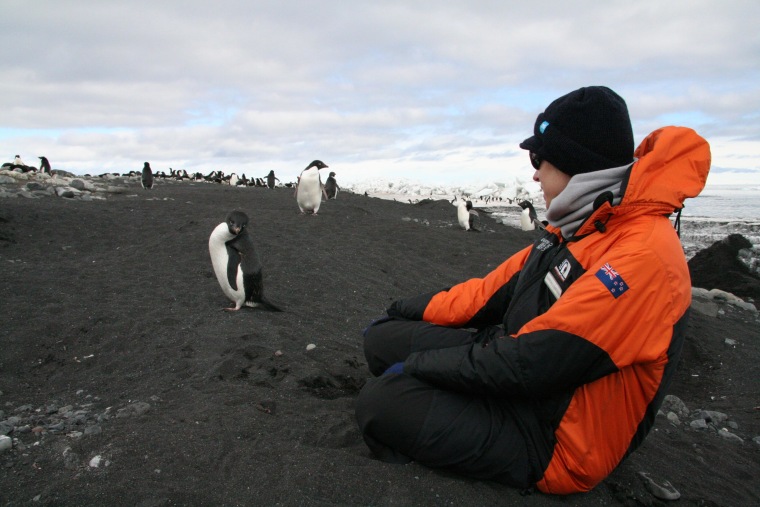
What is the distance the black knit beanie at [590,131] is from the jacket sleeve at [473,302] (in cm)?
56

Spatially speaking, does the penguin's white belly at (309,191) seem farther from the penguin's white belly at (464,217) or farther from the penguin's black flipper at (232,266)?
the penguin's black flipper at (232,266)

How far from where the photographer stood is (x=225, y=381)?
2.85 meters

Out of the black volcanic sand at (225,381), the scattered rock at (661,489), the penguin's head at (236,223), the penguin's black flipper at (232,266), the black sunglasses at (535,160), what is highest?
the black sunglasses at (535,160)

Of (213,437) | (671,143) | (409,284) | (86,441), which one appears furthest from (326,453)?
(409,284)

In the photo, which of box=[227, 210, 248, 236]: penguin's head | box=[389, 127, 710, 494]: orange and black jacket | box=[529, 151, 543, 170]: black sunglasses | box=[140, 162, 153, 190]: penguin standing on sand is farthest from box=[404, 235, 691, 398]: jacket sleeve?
box=[140, 162, 153, 190]: penguin standing on sand

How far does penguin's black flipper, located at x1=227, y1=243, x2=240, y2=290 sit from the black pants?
2829 millimetres

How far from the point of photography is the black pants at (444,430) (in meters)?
1.77

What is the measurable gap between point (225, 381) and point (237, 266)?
1.94 m

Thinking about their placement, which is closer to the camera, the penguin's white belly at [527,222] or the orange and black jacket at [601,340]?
the orange and black jacket at [601,340]

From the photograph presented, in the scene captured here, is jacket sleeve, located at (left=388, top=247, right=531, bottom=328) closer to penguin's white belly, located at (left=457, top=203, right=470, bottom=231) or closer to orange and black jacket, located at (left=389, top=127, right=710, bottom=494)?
orange and black jacket, located at (left=389, top=127, right=710, bottom=494)

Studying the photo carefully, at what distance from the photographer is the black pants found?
1771 mm

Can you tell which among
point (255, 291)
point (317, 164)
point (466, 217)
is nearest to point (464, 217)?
point (466, 217)

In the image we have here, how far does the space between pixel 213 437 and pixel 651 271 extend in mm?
1750

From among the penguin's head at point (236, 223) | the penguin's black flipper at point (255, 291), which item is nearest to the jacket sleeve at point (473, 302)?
the penguin's black flipper at point (255, 291)
